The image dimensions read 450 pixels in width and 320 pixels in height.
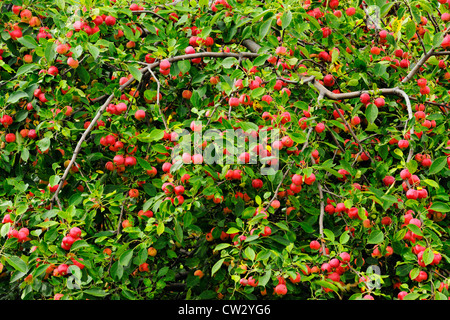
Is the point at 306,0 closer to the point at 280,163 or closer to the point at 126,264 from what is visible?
the point at 280,163


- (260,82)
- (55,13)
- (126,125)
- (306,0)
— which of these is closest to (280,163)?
(260,82)

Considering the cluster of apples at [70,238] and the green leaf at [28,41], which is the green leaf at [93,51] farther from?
the cluster of apples at [70,238]

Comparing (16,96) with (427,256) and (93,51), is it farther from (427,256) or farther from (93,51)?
(427,256)

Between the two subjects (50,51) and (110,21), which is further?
(110,21)

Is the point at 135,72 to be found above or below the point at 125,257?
above

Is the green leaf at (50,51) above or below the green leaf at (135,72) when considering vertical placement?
above

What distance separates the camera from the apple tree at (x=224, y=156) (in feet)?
5.62

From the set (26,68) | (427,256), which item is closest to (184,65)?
(26,68)

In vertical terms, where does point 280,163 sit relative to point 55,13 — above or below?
below

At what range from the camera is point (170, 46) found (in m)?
2.06

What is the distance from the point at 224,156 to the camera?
171cm

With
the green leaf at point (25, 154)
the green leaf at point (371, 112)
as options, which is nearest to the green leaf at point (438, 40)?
the green leaf at point (371, 112)

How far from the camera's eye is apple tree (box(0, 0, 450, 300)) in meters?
1.71

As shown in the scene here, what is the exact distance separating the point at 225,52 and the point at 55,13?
89 cm
